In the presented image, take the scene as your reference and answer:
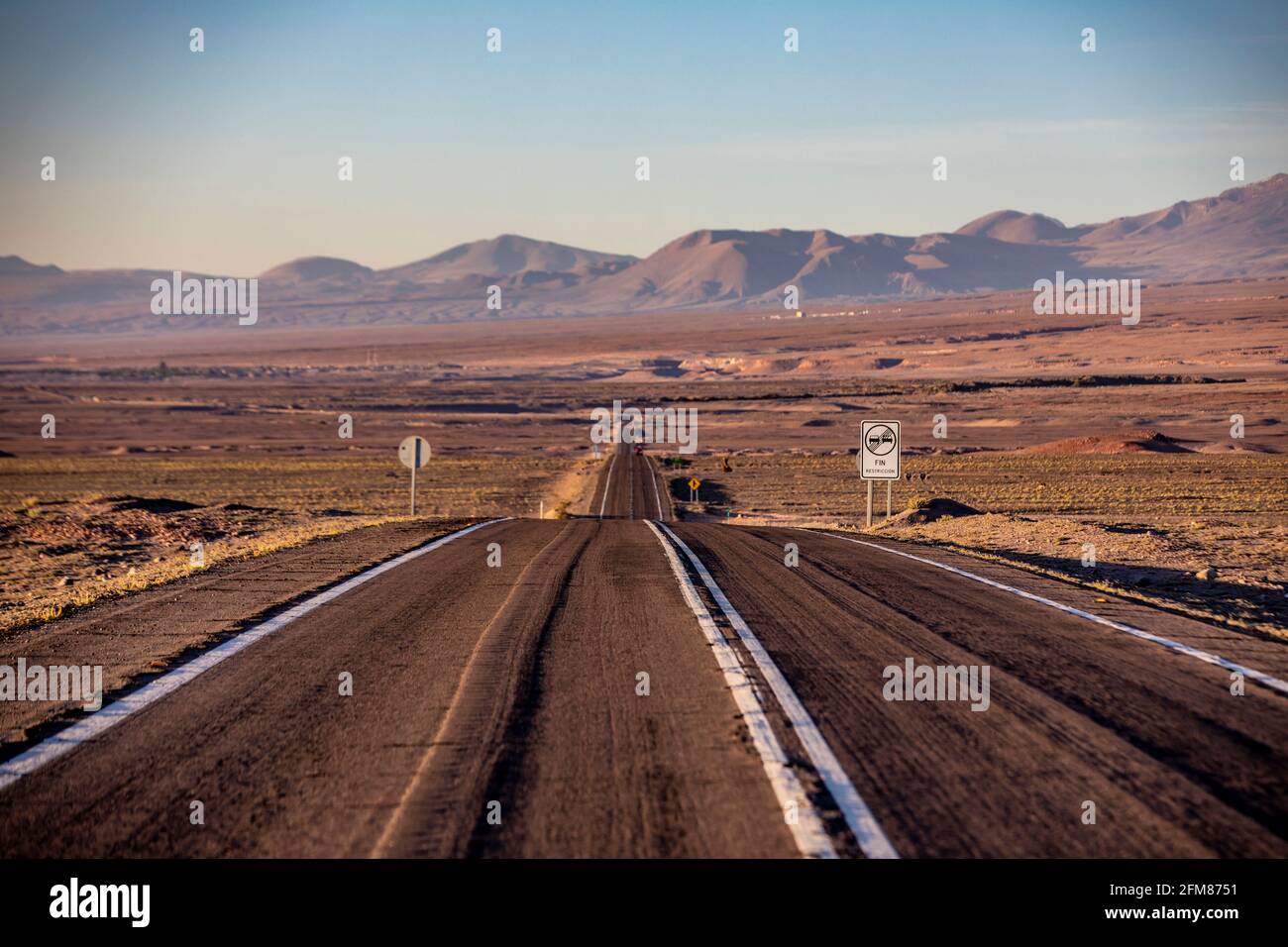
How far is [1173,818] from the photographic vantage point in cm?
539

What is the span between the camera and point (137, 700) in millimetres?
7633

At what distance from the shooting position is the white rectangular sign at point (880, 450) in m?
24.9

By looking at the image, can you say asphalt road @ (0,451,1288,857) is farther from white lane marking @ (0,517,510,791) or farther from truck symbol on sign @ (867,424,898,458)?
truck symbol on sign @ (867,424,898,458)

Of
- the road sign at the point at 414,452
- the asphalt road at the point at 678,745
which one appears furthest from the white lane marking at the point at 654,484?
the asphalt road at the point at 678,745

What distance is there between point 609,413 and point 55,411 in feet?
235

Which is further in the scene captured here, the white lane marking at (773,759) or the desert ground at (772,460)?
the desert ground at (772,460)

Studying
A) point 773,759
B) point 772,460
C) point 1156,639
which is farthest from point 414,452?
point 772,460

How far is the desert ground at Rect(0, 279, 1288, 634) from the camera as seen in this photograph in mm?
20844

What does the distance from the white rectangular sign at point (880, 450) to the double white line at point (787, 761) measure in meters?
15.2

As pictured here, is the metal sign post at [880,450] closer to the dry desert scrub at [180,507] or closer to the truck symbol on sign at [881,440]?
the truck symbol on sign at [881,440]

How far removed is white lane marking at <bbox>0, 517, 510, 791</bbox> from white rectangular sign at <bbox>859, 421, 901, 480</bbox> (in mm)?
15536

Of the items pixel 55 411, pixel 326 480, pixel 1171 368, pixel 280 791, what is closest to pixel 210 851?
pixel 280 791

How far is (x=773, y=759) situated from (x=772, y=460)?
247ft

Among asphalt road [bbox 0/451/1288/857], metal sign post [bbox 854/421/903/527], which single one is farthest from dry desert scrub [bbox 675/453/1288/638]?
asphalt road [bbox 0/451/1288/857]
